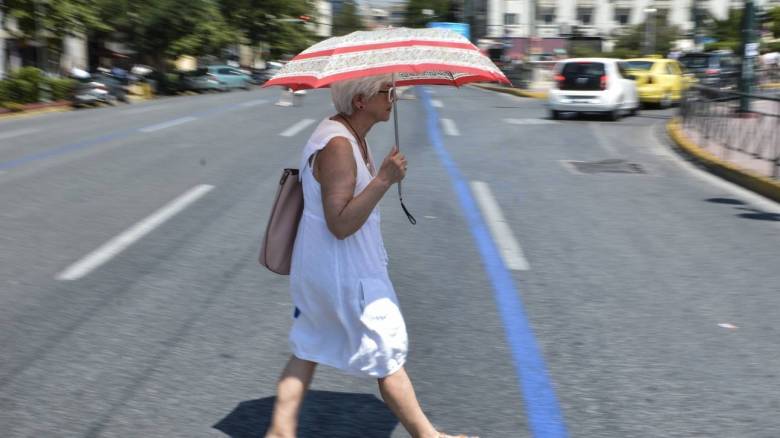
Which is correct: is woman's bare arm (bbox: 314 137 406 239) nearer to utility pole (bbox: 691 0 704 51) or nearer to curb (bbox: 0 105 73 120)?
curb (bbox: 0 105 73 120)

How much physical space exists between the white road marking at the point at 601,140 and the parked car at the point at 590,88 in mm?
992

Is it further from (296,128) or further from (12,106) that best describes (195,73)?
(296,128)

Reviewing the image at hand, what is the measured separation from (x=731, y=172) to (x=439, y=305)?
7760 mm

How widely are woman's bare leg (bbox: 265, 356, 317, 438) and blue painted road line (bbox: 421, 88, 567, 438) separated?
1031 mm

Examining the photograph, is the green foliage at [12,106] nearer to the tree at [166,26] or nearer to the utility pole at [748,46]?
the tree at [166,26]

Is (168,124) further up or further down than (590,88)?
further down

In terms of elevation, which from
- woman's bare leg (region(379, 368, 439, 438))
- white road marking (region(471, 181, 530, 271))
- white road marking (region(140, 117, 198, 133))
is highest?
white road marking (region(140, 117, 198, 133))

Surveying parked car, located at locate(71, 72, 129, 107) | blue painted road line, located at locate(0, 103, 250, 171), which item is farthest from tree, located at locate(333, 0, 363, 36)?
blue painted road line, located at locate(0, 103, 250, 171)

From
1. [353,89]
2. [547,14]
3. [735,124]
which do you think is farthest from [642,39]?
[353,89]

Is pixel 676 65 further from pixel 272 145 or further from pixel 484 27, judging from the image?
pixel 484 27

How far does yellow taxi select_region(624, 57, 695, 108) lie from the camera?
25656mm

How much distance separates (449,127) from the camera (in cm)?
1903

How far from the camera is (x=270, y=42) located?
5875cm

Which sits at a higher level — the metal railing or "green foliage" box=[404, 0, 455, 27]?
"green foliage" box=[404, 0, 455, 27]
